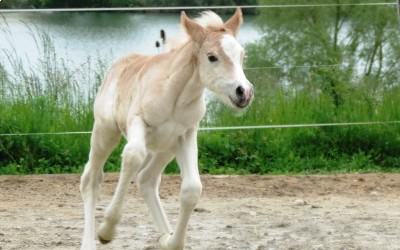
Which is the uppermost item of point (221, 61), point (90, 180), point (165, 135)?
point (221, 61)

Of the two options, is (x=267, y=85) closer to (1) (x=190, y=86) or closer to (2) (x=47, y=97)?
(2) (x=47, y=97)

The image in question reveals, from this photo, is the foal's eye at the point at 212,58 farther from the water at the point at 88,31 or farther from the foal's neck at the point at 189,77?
the water at the point at 88,31

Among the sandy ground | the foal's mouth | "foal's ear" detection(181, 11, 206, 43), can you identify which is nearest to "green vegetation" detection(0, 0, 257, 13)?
the sandy ground

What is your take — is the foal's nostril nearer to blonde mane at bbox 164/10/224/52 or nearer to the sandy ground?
blonde mane at bbox 164/10/224/52

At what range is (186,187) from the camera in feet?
17.1

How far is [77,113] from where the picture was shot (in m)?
9.54

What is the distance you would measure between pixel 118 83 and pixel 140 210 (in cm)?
174

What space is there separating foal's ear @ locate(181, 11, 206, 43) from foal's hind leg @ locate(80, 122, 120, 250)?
2.95 feet

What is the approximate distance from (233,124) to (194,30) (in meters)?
4.29

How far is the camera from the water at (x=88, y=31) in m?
10.2

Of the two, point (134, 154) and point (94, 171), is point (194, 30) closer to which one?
point (134, 154)

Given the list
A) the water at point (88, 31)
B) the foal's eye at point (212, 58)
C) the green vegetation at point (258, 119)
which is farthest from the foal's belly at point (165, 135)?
the water at point (88, 31)

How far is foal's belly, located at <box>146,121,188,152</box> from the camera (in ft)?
17.6

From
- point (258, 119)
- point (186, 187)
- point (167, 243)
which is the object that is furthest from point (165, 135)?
point (258, 119)
